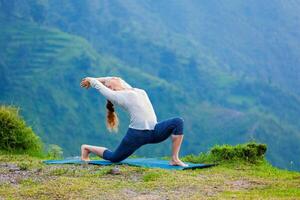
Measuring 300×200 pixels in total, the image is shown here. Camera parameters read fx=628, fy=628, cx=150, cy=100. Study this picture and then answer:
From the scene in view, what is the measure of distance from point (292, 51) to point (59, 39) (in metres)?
51.0

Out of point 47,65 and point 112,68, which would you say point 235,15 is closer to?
point 112,68

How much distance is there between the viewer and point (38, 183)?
761 cm

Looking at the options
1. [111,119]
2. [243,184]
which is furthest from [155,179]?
[111,119]

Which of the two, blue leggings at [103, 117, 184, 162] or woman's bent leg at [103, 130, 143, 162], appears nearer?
blue leggings at [103, 117, 184, 162]

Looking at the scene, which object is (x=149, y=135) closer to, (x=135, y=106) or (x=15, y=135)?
(x=135, y=106)

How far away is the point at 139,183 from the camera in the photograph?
7762mm

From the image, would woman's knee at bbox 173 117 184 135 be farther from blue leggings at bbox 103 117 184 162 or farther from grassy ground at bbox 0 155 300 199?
grassy ground at bbox 0 155 300 199

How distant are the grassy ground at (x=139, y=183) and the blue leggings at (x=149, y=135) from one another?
345 millimetres

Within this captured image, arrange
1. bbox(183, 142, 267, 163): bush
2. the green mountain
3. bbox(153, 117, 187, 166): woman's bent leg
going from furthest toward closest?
the green mountain → bbox(183, 142, 267, 163): bush → bbox(153, 117, 187, 166): woman's bent leg

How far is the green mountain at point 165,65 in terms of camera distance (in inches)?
4058

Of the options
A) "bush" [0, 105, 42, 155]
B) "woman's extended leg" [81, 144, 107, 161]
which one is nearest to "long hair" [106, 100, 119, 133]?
"woman's extended leg" [81, 144, 107, 161]

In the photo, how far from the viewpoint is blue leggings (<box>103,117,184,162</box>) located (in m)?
9.69

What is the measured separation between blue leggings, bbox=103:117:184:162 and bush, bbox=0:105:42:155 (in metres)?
2.71

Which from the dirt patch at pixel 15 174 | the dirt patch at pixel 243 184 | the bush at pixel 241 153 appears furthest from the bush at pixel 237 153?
the dirt patch at pixel 15 174
